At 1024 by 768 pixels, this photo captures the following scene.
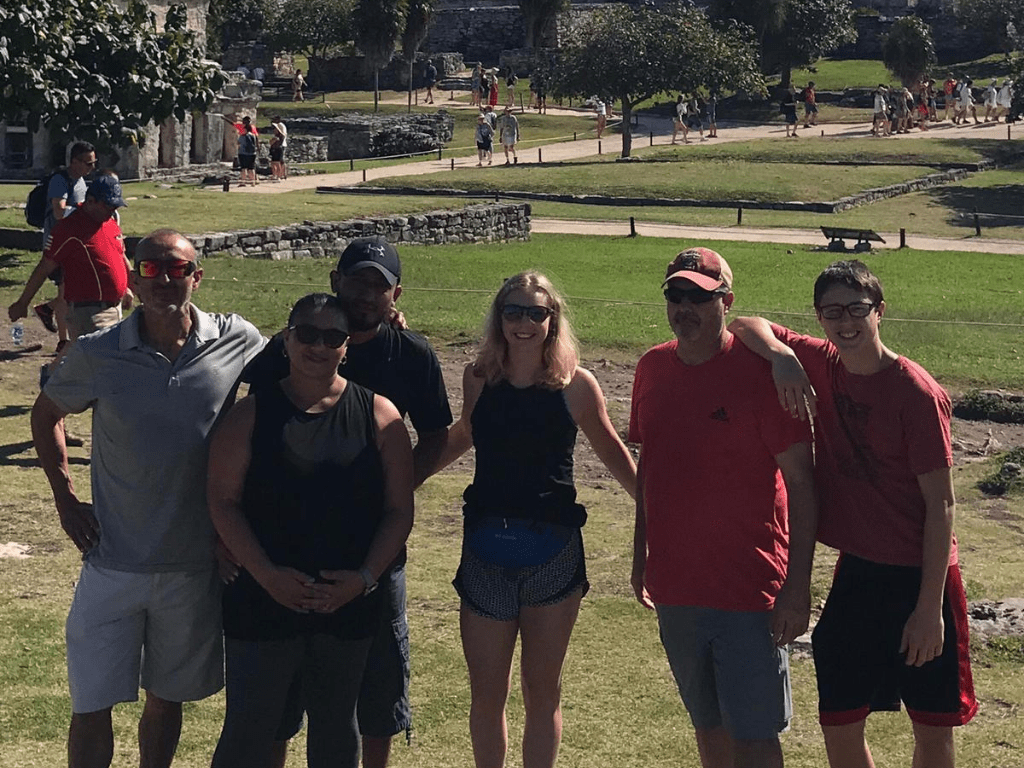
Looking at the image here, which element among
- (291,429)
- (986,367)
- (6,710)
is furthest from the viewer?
(986,367)

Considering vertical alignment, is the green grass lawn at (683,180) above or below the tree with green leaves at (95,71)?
below

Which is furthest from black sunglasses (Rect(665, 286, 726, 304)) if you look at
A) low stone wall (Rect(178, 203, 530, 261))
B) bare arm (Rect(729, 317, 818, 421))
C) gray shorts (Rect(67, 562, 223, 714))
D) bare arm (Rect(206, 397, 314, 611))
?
low stone wall (Rect(178, 203, 530, 261))

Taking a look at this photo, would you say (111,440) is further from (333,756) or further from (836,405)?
(836,405)

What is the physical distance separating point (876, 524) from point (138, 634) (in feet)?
7.71

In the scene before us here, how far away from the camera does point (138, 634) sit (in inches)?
203

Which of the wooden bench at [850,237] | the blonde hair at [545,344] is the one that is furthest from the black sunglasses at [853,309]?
the wooden bench at [850,237]

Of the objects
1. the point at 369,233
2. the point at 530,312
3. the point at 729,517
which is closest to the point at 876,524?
the point at 729,517

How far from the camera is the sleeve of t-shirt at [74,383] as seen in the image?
514 centimetres

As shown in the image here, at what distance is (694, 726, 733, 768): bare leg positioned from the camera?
16.9 feet

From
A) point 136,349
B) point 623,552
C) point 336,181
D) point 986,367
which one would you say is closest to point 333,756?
point 136,349

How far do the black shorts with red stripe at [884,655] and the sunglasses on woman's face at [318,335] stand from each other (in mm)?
1720

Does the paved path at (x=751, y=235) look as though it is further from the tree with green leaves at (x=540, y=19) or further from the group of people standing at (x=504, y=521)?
the tree with green leaves at (x=540, y=19)

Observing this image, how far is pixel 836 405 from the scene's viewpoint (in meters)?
5.03

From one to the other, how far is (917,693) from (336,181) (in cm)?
3067
